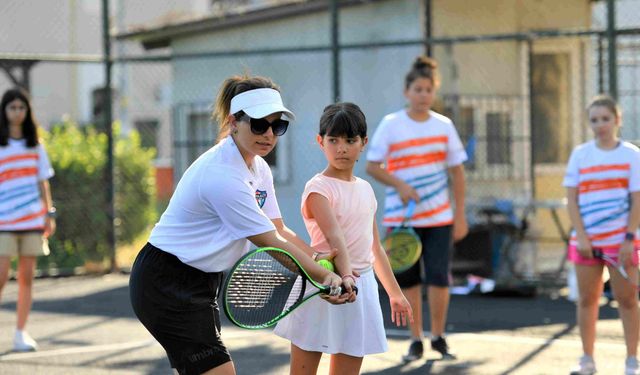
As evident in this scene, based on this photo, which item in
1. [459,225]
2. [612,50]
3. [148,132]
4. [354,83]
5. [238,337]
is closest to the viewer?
[459,225]

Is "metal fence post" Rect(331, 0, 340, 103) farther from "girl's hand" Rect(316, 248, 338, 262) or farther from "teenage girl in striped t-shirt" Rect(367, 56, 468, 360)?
"girl's hand" Rect(316, 248, 338, 262)

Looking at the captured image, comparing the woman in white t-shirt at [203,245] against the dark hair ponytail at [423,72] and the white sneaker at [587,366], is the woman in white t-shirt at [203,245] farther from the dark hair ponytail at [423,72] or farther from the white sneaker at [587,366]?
the dark hair ponytail at [423,72]

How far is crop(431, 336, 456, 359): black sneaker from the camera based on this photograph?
8109 mm

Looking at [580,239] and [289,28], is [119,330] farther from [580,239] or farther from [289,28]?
[289,28]

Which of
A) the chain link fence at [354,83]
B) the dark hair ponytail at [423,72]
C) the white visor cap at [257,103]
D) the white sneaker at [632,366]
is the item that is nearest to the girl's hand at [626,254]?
the white sneaker at [632,366]

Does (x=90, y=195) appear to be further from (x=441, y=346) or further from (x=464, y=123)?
(x=441, y=346)

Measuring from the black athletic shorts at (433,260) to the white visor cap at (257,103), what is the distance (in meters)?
3.54

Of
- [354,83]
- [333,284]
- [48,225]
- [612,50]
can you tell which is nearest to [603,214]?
[333,284]

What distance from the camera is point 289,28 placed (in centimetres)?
1458

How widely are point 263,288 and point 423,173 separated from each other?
3.90m

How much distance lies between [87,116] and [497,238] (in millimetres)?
20202

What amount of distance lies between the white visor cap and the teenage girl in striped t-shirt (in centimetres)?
347

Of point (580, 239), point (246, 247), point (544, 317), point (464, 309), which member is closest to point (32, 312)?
point (464, 309)

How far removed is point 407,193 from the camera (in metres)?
8.16
